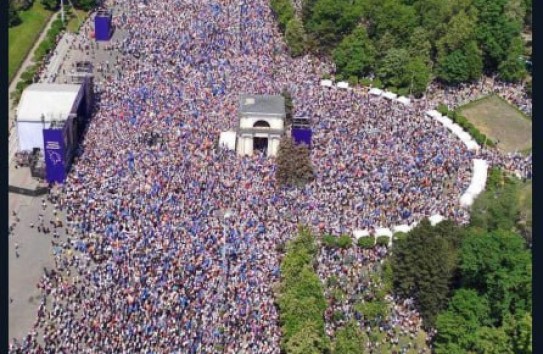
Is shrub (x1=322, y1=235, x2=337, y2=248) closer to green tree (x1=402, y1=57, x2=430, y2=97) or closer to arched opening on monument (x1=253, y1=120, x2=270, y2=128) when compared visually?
arched opening on monument (x1=253, y1=120, x2=270, y2=128)

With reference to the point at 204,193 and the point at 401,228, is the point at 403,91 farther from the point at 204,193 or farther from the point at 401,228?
the point at 204,193

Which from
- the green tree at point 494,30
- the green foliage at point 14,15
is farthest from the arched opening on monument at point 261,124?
the green foliage at point 14,15

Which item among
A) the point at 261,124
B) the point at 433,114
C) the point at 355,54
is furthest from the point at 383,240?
the point at 355,54

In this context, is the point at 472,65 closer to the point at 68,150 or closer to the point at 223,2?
the point at 223,2

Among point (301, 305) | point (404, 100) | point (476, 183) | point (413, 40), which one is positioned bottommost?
point (301, 305)

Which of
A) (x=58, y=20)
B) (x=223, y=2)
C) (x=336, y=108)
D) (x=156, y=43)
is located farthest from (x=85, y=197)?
(x=223, y=2)
